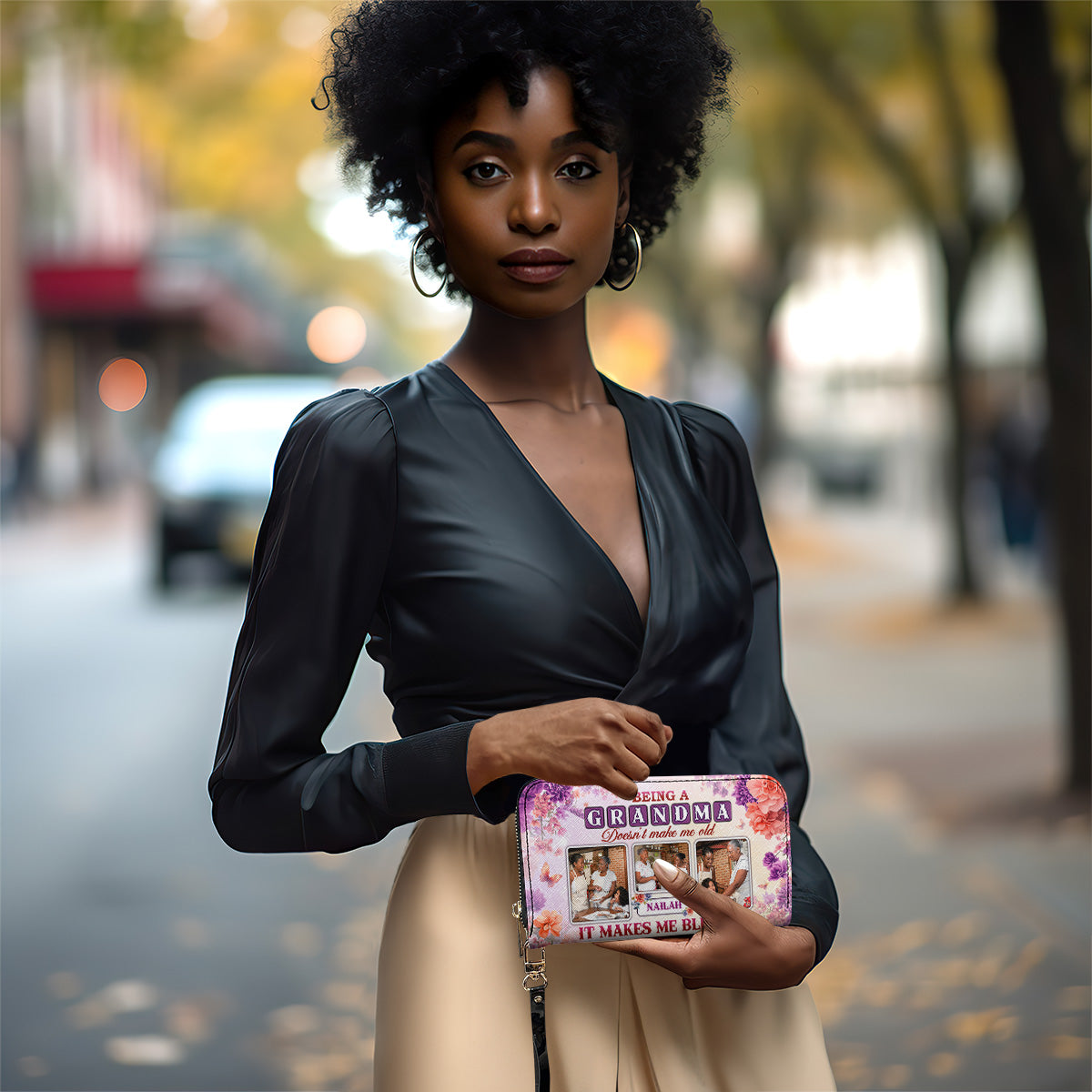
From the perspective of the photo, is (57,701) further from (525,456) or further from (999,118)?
(999,118)

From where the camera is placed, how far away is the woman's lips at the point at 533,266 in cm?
191

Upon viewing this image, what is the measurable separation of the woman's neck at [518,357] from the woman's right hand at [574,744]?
448mm

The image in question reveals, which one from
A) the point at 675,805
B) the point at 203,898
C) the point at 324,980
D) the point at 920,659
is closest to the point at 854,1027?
the point at 324,980

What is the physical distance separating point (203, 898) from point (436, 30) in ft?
16.1

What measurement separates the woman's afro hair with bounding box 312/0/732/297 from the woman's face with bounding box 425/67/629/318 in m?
0.02

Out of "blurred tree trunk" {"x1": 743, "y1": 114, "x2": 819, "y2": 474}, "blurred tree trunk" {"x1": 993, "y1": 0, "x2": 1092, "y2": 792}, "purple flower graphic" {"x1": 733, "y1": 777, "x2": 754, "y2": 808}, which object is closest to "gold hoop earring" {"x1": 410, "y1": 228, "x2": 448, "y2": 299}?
"purple flower graphic" {"x1": 733, "y1": 777, "x2": 754, "y2": 808}

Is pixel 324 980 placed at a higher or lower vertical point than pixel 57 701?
lower

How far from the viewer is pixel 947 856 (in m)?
6.77

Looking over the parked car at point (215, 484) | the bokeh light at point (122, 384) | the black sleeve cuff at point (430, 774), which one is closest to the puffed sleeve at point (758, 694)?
the black sleeve cuff at point (430, 774)

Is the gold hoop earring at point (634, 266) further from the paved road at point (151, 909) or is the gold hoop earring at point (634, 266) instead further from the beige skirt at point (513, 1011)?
the paved road at point (151, 909)

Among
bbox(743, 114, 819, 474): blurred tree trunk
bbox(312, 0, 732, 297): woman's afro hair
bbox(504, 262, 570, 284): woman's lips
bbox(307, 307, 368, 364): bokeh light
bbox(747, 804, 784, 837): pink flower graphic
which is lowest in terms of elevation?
bbox(747, 804, 784, 837): pink flower graphic

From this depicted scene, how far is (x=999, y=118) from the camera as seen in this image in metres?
14.5

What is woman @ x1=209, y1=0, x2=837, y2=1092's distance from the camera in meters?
1.82

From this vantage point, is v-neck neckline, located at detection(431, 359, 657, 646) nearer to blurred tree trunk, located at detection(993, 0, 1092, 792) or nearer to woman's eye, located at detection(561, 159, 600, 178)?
woman's eye, located at detection(561, 159, 600, 178)
